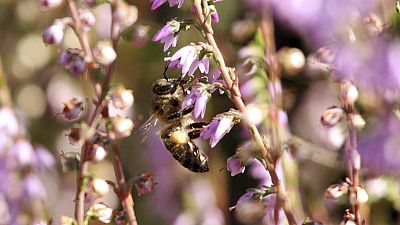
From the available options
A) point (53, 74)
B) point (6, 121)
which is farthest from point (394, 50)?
point (53, 74)

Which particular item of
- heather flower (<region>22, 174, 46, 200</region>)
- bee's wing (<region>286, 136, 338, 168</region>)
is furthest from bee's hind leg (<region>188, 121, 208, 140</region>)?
heather flower (<region>22, 174, 46, 200</region>)

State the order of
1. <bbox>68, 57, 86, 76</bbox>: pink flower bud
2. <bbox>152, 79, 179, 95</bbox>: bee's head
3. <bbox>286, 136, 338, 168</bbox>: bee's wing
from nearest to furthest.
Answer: <bbox>68, 57, 86, 76</bbox>: pink flower bud < <bbox>286, 136, 338, 168</bbox>: bee's wing < <bbox>152, 79, 179, 95</bbox>: bee's head

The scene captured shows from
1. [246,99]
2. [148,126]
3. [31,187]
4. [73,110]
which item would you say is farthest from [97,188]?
[31,187]

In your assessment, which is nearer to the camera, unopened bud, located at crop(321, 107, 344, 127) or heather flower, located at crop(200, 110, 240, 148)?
heather flower, located at crop(200, 110, 240, 148)

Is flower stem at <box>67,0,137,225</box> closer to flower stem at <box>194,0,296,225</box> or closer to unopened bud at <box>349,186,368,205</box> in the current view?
flower stem at <box>194,0,296,225</box>

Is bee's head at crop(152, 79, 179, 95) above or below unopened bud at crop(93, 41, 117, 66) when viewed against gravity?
above

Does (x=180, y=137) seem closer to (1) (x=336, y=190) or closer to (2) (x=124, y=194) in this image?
(2) (x=124, y=194)
